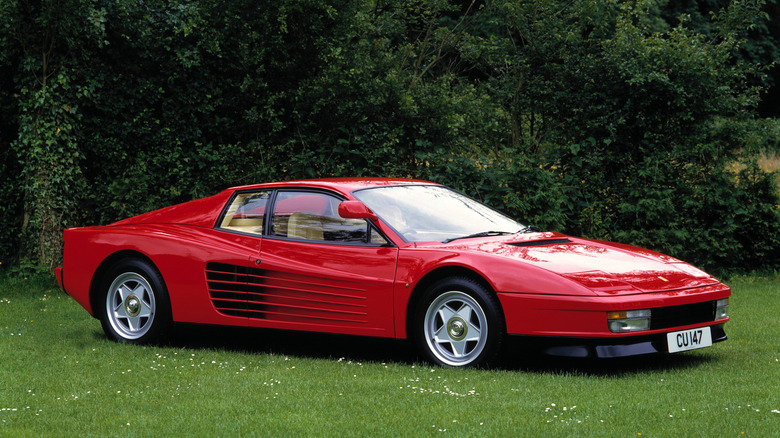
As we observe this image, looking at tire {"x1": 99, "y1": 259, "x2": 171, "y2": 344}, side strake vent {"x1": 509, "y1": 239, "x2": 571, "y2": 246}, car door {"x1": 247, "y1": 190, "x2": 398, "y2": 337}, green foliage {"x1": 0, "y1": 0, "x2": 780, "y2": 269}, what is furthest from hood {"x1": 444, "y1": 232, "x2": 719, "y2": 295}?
green foliage {"x1": 0, "y1": 0, "x2": 780, "y2": 269}

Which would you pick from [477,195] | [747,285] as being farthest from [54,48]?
[747,285]

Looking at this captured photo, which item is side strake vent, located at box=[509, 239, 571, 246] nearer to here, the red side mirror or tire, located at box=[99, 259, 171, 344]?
the red side mirror

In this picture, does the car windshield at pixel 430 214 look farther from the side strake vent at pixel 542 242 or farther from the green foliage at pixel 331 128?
the green foliage at pixel 331 128

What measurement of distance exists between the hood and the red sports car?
Answer: 0.01 meters

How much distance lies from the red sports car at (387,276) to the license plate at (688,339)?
12mm

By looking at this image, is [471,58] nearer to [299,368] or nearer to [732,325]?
[732,325]

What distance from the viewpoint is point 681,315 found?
6.09 m

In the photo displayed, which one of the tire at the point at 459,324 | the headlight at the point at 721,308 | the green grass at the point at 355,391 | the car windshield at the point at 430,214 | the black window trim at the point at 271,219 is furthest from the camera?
the car windshield at the point at 430,214

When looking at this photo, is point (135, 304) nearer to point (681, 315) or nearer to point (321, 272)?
point (321, 272)

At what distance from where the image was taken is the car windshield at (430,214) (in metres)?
6.72

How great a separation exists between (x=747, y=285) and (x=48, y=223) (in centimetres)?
885

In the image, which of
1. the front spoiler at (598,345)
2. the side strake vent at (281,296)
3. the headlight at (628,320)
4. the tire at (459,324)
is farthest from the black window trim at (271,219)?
the headlight at (628,320)

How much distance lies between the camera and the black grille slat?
5.89 m

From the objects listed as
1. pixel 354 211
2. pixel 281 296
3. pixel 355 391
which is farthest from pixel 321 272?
pixel 355 391
